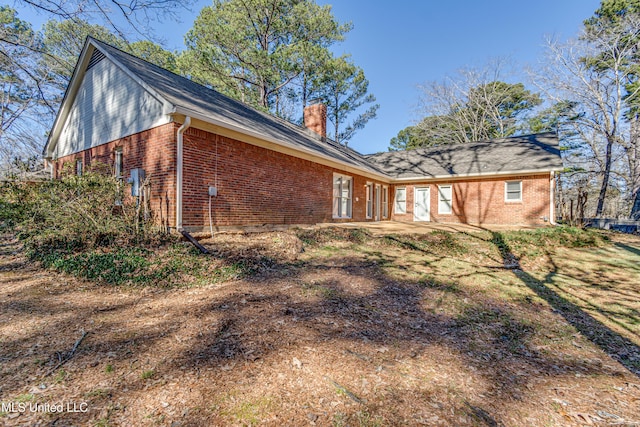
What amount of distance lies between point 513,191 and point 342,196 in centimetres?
788

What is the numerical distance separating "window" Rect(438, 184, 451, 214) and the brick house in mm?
49

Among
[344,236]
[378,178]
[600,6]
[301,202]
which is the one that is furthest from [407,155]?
[600,6]

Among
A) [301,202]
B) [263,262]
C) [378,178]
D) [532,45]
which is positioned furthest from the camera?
[532,45]

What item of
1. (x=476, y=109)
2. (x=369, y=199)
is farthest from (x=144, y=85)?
(x=476, y=109)

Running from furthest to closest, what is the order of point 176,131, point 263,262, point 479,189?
point 479,189
point 176,131
point 263,262

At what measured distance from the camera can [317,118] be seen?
1521cm

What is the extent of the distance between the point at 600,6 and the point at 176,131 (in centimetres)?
2597

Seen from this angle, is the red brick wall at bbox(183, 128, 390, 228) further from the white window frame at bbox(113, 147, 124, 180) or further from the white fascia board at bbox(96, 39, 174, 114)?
the white window frame at bbox(113, 147, 124, 180)

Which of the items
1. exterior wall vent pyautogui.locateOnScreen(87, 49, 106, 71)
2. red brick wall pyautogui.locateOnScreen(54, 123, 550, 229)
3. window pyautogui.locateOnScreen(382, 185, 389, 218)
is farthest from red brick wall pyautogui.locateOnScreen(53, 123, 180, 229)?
window pyautogui.locateOnScreen(382, 185, 389, 218)

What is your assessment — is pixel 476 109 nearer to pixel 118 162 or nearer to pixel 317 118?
pixel 317 118

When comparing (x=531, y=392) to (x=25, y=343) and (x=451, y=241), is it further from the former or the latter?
(x=451, y=241)

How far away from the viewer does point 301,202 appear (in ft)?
33.5

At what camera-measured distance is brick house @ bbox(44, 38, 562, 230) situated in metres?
7.06

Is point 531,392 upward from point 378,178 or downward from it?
downward
